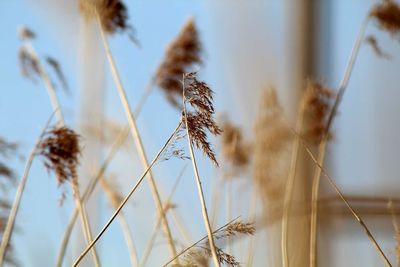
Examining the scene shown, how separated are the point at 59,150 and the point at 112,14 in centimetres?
18

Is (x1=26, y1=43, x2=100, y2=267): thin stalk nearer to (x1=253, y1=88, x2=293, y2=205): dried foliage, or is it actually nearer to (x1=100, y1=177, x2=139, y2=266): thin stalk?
(x1=100, y1=177, x2=139, y2=266): thin stalk

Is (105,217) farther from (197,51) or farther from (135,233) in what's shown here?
(197,51)

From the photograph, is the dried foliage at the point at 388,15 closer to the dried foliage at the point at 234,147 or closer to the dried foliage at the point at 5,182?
the dried foliage at the point at 234,147

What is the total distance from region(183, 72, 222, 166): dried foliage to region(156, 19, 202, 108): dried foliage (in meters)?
0.20

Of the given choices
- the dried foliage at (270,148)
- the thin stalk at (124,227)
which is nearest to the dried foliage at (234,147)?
the dried foliage at (270,148)

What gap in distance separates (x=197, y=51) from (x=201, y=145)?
0.79 ft

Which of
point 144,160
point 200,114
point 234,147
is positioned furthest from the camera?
point 234,147

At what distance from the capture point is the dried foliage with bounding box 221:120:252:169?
636 millimetres

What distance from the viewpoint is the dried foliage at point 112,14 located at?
55 cm

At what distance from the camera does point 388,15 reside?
575 mm

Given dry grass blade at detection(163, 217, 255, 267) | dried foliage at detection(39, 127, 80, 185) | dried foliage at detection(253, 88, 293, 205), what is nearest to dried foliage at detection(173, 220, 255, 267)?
dry grass blade at detection(163, 217, 255, 267)

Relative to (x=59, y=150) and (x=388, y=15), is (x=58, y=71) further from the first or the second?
(x=388, y=15)

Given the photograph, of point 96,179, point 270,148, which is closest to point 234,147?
point 270,148

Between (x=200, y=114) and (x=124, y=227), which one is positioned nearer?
(x=200, y=114)
